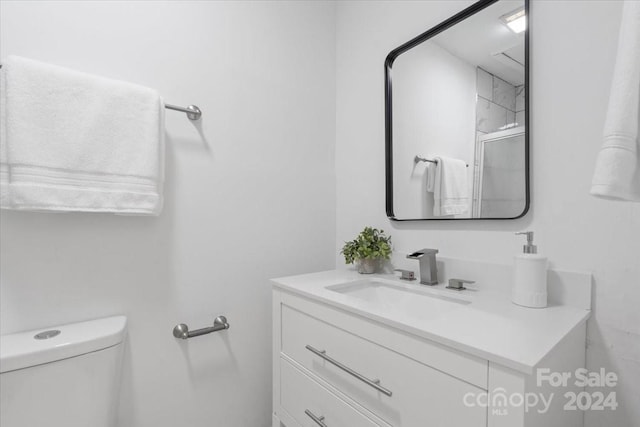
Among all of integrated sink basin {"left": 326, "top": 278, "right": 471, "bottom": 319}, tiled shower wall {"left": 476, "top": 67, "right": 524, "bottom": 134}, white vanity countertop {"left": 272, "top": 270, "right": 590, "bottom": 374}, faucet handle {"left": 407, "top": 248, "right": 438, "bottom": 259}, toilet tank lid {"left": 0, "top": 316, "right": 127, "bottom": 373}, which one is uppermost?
tiled shower wall {"left": 476, "top": 67, "right": 524, "bottom": 134}

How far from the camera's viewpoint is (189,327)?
1.15 m

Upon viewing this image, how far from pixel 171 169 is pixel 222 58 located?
499mm

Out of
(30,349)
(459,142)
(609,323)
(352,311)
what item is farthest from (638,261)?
(30,349)

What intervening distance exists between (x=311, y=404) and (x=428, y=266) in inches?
23.2

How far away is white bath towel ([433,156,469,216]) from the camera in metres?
1.07

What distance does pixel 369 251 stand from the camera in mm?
1240

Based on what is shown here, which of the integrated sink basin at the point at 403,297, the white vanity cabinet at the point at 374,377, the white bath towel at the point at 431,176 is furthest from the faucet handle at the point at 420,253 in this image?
the white vanity cabinet at the point at 374,377

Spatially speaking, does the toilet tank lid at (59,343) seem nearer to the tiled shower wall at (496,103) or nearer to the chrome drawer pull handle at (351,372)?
the chrome drawer pull handle at (351,372)

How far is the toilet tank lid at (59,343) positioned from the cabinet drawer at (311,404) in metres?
0.56

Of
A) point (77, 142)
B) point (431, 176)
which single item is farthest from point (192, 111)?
point (431, 176)

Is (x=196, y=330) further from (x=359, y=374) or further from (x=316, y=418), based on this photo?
(x=359, y=374)

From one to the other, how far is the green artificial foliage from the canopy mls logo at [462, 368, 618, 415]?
0.66 metres

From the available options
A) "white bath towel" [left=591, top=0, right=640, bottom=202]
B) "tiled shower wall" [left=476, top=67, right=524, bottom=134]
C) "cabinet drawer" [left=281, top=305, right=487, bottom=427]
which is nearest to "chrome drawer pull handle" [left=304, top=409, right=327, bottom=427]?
"cabinet drawer" [left=281, top=305, right=487, bottom=427]

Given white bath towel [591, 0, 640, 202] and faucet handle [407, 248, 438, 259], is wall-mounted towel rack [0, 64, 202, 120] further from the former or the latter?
white bath towel [591, 0, 640, 202]
